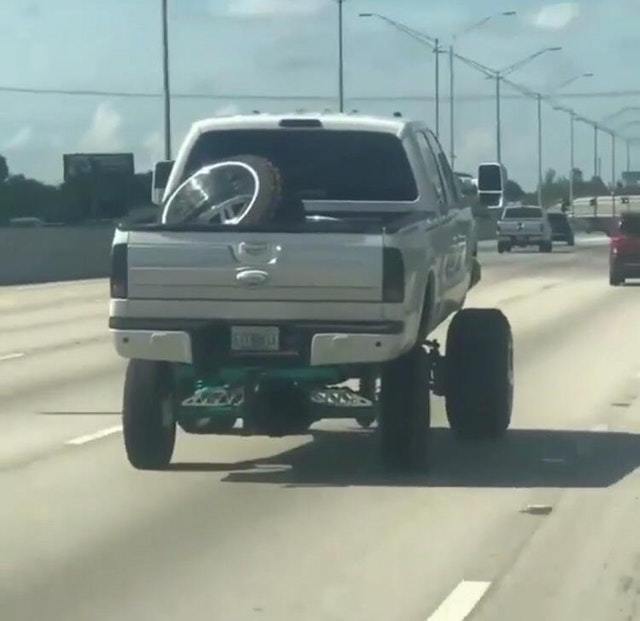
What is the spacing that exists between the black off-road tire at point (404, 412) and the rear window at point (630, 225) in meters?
31.9

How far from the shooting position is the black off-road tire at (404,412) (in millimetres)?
13586

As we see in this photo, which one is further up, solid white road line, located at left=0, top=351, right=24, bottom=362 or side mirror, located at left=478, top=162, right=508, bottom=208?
side mirror, located at left=478, top=162, right=508, bottom=208

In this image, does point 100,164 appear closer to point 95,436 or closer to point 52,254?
point 52,254

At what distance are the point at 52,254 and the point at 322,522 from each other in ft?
153

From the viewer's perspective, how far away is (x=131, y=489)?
43.4 ft

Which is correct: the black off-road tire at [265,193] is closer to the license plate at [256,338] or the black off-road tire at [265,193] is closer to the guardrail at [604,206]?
the license plate at [256,338]

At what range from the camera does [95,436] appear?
53.8 feet

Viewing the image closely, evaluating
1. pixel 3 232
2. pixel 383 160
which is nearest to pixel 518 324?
pixel 383 160

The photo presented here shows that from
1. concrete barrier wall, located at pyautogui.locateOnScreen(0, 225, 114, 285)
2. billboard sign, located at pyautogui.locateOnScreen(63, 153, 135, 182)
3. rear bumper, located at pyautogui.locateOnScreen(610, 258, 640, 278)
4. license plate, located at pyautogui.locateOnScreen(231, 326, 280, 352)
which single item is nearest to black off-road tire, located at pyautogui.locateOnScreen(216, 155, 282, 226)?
license plate, located at pyautogui.locateOnScreen(231, 326, 280, 352)

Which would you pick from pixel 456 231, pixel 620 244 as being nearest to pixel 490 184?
pixel 456 231

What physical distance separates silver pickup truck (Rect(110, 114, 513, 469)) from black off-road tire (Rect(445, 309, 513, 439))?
0.11 m

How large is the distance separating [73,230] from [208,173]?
1798 inches

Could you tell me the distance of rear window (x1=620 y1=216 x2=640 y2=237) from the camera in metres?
45.1

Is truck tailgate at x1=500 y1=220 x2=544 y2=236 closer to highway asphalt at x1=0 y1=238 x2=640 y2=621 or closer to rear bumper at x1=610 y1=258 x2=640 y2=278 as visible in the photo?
rear bumper at x1=610 y1=258 x2=640 y2=278
